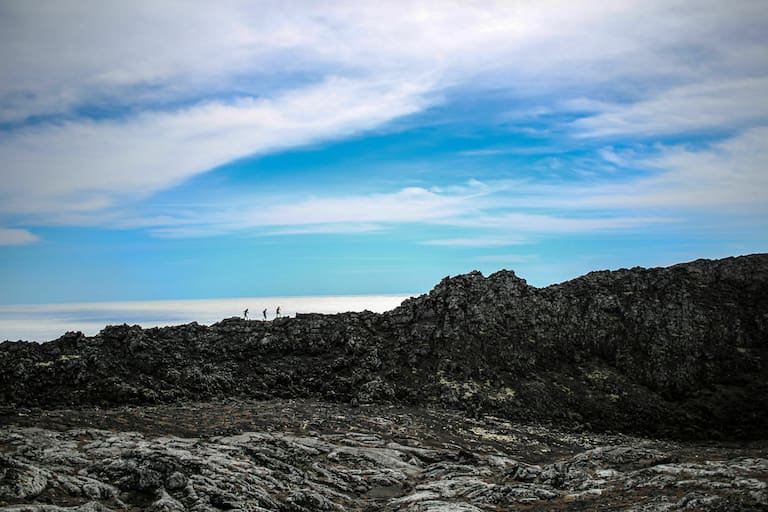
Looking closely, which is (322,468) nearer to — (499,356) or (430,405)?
(430,405)

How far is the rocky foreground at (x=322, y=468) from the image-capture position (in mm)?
31016

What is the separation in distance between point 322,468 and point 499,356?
37058mm

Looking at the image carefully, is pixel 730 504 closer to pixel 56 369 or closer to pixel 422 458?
pixel 422 458

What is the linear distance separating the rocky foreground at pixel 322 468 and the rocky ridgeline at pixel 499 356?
8000mm

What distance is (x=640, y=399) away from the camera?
219 ft

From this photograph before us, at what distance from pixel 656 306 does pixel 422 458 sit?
156 feet

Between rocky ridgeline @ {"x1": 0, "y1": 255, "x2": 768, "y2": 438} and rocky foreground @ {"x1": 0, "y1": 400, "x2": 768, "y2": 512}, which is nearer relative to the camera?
rocky foreground @ {"x1": 0, "y1": 400, "x2": 768, "y2": 512}

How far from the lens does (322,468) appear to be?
41438 millimetres

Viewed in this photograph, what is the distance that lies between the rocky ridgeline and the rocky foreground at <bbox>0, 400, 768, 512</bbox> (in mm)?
8000

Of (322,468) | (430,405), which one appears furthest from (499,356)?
(322,468)

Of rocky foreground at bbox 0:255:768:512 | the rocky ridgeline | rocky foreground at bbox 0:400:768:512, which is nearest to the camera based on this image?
rocky foreground at bbox 0:400:768:512

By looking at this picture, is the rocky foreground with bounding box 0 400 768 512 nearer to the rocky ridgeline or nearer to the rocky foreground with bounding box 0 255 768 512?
the rocky foreground with bounding box 0 255 768 512

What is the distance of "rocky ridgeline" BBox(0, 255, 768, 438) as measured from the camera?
204 ft

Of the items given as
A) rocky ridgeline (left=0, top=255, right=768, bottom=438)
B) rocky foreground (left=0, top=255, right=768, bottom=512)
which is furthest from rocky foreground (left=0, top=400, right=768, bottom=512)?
rocky ridgeline (left=0, top=255, right=768, bottom=438)
